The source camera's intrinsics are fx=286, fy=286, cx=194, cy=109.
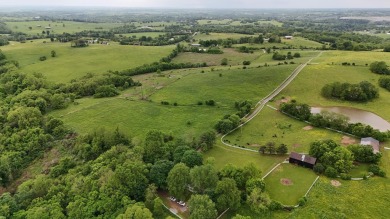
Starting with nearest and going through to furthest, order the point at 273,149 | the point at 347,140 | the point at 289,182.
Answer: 1. the point at 289,182
2. the point at 273,149
3. the point at 347,140

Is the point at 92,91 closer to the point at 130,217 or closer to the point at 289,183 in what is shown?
the point at 130,217

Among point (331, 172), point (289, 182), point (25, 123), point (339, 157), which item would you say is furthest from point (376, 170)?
point (25, 123)

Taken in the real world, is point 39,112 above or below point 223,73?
below

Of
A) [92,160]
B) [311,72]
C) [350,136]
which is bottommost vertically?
[92,160]

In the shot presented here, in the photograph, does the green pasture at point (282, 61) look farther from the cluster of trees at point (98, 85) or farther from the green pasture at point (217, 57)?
the cluster of trees at point (98, 85)

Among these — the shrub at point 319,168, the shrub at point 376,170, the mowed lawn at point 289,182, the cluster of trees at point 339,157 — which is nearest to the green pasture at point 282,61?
the cluster of trees at point 339,157

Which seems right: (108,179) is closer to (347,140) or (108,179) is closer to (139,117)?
(139,117)

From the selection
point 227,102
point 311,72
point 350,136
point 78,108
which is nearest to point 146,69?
point 78,108
